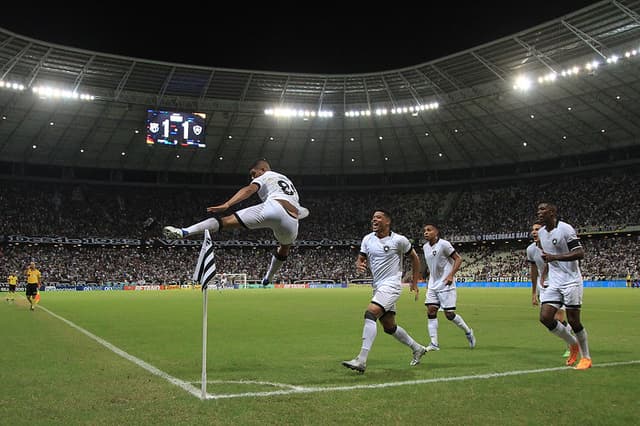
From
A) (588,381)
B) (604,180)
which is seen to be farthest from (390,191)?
(588,381)

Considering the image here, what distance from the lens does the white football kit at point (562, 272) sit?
999cm

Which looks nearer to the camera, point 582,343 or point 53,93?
point 582,343

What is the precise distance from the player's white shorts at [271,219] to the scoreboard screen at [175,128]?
45195 millimetres

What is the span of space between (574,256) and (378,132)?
201 ft

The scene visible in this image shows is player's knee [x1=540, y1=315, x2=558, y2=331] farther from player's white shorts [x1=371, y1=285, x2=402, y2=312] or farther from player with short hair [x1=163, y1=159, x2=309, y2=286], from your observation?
player with short hair [x1=163, y1=159, x2=309, y2=286]

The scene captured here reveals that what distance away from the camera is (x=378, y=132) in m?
70.0

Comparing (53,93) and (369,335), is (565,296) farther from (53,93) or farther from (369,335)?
A: (53,93)

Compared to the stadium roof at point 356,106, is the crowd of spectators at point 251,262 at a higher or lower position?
lower

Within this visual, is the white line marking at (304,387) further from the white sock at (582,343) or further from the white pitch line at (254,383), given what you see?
the white sock at (582,343)

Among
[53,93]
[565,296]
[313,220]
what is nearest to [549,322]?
[565,296]

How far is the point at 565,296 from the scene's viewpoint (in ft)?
33.1

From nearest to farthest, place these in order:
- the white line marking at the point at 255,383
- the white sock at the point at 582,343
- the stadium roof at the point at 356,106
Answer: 1. the white line marking at the point at 255,383
2. the white sock at the point at 582,343
3. the stadium roof at the point at 356,106

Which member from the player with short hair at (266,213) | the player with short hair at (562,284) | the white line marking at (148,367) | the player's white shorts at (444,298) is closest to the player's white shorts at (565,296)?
the player with short hair at (562,284)

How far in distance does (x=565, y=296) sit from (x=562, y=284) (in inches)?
8.3
